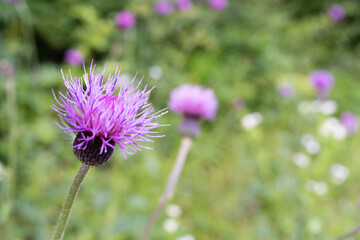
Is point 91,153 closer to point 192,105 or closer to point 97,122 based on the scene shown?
point 97,122

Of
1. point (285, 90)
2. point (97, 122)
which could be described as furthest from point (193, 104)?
point (285, 90)

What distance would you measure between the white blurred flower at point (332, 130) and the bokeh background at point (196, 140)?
0.5 inches

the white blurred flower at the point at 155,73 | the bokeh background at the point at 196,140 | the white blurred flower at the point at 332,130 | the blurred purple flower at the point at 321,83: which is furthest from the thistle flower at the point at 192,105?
the blurred purple flower at the point at 321,83

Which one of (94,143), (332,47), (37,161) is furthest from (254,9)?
(94,143)

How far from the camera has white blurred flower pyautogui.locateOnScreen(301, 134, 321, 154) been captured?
3.98 metres

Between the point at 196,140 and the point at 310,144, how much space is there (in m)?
1.21

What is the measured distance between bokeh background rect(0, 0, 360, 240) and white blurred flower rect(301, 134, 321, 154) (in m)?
0.02

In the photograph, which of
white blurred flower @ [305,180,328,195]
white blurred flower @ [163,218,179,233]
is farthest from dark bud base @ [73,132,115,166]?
white blurred flower @ [305,180,328,195]

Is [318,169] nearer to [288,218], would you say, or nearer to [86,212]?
[288,218]

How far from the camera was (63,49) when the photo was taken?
15.9ft

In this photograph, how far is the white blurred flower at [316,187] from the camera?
11.3 feet

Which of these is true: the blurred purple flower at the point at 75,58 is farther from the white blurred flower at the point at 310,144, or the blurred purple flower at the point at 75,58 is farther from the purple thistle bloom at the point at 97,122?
the purple thistle bloom at the point at 97,122

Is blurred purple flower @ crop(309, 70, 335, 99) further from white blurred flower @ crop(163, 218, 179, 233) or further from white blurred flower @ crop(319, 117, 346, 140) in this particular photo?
white blurred flower @ crop(163, 218, 179, 233)

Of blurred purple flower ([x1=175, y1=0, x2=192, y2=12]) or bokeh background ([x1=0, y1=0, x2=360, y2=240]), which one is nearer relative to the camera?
bokeh background ([x1=0, y1=0, x2=360, y2=240])
